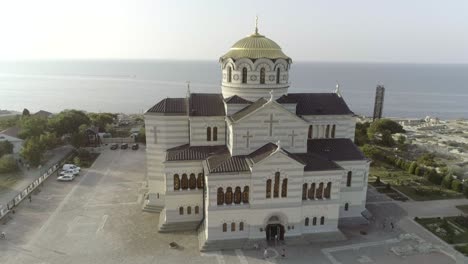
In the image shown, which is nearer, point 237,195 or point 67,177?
point 237,195

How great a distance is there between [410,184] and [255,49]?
72.8ft

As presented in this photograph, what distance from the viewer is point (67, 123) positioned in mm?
48625

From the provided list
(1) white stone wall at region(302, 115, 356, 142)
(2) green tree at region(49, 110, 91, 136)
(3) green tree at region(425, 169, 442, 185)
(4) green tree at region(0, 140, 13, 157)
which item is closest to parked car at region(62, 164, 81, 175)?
(4) green tree at region(0, 140, 13, 157)

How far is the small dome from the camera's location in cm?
2756

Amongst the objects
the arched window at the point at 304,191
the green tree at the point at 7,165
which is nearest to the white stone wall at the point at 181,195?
the arched window at the point at 304,191

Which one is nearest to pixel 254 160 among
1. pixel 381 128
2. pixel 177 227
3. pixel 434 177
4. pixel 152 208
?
pixel 177 227

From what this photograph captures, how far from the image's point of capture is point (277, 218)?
24.5 meters

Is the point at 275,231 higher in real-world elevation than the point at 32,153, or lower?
lower

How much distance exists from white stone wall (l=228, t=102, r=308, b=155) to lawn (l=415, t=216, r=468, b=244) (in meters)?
12.5

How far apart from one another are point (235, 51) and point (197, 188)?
11574 mm

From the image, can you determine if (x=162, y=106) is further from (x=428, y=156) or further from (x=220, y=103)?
(x=428, y=156)

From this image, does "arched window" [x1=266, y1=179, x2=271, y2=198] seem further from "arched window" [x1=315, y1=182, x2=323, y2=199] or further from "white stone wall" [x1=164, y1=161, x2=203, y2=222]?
"white stone wall" [x1=164, y1=161, x2=203, y2=222]

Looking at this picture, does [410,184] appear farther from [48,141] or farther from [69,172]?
[48,141]

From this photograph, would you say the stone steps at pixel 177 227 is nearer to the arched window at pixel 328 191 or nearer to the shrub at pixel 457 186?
the arched window at pixel 328 191
